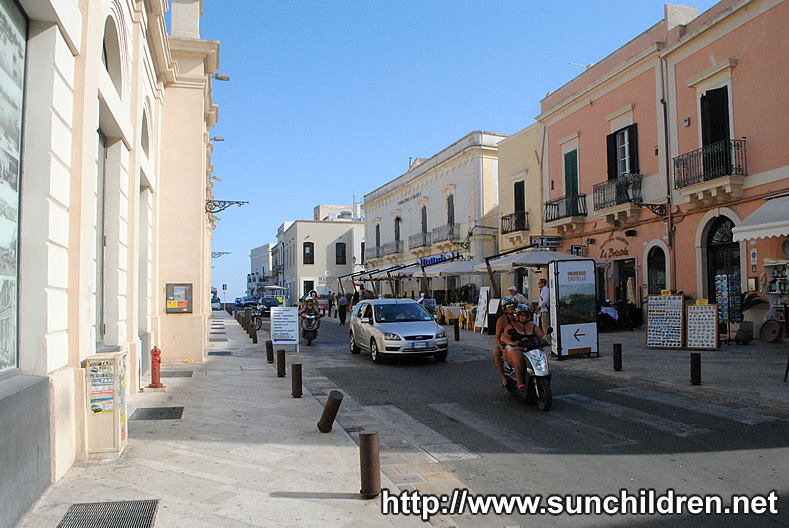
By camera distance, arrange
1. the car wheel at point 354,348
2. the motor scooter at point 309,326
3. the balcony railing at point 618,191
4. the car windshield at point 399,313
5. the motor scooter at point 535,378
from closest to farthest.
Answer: the motor scooter at point 535,378 → the car windshield at point 399,313 → the car wheel at point 354,348 → the motor scooter at point 309,326 → the balcony railing at point 618,191

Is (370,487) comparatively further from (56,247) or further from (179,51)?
(179,51)

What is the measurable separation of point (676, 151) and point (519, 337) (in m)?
12.0

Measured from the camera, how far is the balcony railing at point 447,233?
33.5m

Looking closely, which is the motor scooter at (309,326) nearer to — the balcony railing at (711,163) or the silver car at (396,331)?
the silver car at (396,331)

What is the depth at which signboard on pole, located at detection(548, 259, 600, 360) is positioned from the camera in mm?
12867

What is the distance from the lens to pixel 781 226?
1116 cm

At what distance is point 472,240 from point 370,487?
27637mm

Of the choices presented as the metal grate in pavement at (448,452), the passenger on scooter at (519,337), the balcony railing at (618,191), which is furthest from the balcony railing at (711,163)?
the metal grate in pavement at (448,452)

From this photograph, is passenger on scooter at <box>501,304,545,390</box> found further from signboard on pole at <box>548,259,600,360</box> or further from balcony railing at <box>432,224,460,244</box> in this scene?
balcony railing at <box>432,224,460,244</box>

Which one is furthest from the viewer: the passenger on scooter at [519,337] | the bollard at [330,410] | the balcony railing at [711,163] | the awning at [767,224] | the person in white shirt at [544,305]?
the person in white shirt at [544,305]

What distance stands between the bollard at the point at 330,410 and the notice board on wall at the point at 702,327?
395 inches

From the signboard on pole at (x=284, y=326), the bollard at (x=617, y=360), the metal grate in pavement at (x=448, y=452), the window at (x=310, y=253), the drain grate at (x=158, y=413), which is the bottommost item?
the metal grate in pavement at (x=448, y=452)

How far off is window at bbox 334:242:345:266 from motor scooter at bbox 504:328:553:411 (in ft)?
178

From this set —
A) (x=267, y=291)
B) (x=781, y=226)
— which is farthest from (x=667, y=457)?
(x=267, y=291)
